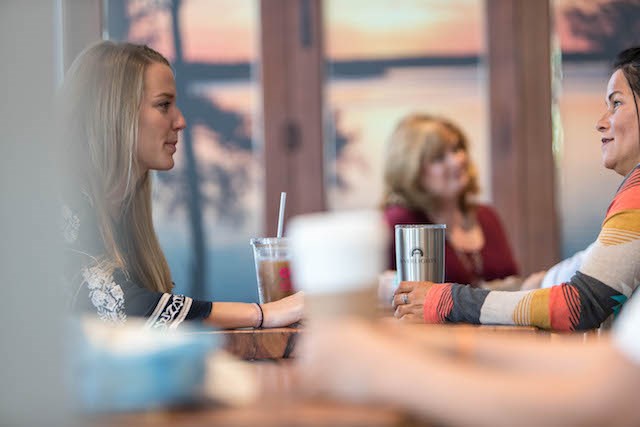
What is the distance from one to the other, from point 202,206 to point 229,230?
0.16m

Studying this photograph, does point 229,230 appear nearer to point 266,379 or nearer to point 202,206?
point 202,206

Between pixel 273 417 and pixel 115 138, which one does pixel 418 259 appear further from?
pixel 273 417

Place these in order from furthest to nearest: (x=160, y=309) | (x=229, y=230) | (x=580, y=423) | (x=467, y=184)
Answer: (x=229, y=230), (x=467, y=184), (x=160, y=309), (x=580, y=423)

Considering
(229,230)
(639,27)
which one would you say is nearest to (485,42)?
(639,27)

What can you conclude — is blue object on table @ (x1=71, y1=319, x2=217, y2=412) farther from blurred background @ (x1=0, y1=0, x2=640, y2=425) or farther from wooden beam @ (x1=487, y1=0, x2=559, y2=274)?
wooden beam @ (x1=487, y1=0, x2=559, y2=274)

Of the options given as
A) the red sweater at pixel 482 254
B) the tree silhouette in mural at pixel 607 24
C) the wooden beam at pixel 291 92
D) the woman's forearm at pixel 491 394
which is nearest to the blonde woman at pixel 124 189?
the woman's forearm at pixel 491 394

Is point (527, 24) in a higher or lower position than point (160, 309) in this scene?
higher

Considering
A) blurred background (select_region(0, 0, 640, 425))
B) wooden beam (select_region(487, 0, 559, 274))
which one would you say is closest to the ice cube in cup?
blurred background (select_region(0, 0, 640, 425))

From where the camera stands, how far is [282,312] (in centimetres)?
182

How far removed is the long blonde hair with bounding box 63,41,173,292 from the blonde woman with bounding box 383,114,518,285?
149 centimetres

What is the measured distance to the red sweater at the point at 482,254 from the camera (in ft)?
10.9

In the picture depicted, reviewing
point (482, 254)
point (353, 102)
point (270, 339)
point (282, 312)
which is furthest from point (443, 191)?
point (270, 339)

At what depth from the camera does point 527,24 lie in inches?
161

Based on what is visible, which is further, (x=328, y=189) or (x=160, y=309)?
(x=328, y=189)
